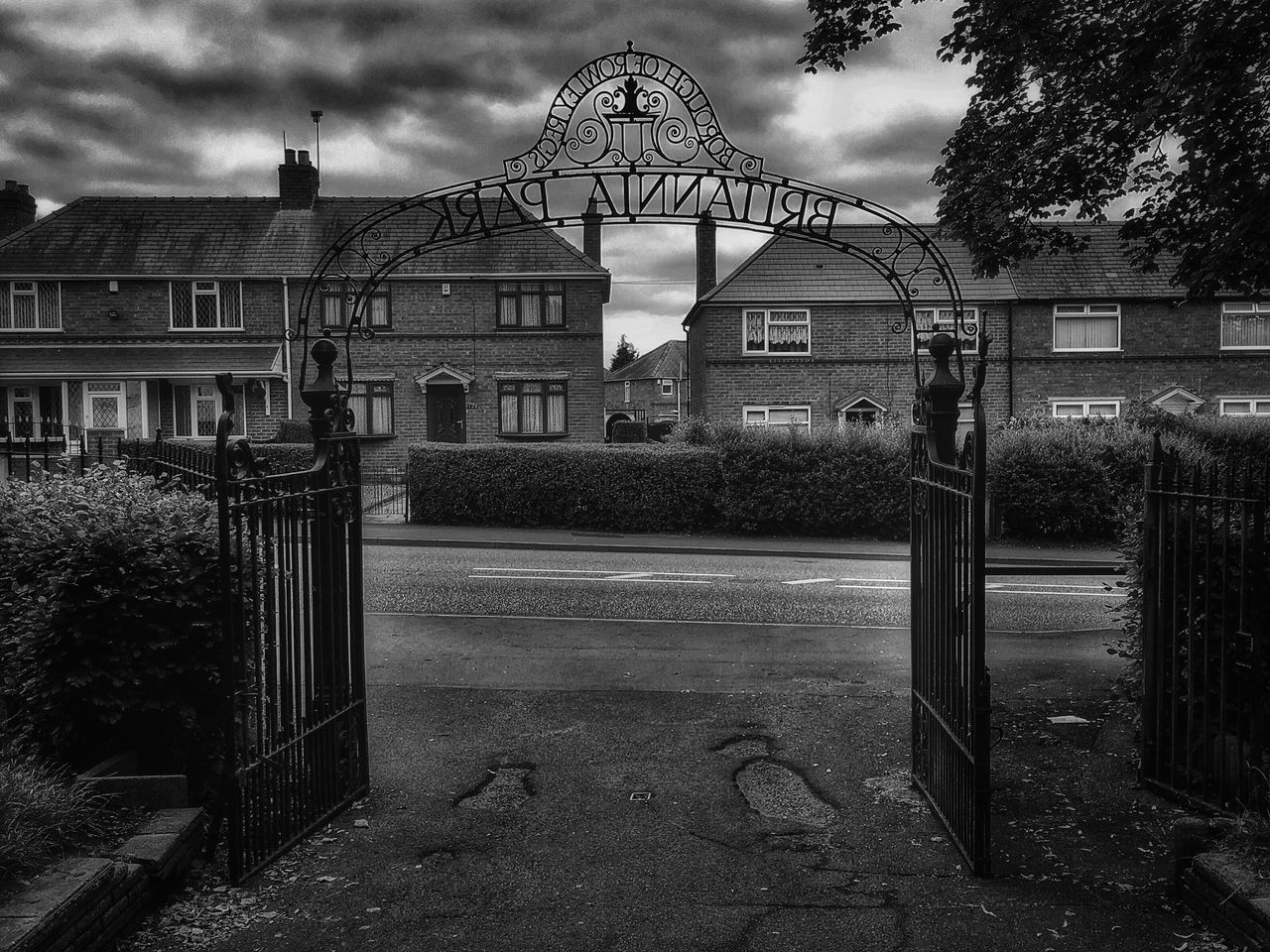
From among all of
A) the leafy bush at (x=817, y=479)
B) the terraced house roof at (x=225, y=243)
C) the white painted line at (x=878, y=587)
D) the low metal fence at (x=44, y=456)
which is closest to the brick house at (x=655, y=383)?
the terraced house roof at (x=225, y=243)

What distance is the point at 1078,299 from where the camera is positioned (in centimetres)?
3247

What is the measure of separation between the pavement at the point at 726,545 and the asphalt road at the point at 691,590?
0.47 metres

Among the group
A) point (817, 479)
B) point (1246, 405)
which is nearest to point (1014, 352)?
point (1246, 405)

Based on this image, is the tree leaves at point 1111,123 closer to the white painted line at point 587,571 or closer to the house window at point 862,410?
the white painted line at point 587,571

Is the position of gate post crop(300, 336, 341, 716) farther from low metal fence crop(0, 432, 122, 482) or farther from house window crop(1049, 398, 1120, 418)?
house window crop(1049, 398, 1120, 418)

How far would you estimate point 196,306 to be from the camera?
32.2 metres

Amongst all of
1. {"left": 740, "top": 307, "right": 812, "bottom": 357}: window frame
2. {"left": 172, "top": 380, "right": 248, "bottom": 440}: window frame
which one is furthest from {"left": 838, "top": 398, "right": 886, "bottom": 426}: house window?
{"left": 172, "top": 380, "right": 248, "bottom": 440}: window frame

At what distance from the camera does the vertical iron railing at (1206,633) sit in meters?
4.91

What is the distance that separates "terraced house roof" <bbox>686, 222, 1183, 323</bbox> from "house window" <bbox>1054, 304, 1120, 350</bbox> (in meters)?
0.45

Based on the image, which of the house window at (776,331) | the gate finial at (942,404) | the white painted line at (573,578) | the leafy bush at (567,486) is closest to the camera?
the gate finial at (942,404)

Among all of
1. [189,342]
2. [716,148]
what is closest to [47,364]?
[189,342]

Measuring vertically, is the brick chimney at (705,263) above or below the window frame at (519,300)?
above

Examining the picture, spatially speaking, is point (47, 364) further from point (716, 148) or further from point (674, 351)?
point (674, 351)

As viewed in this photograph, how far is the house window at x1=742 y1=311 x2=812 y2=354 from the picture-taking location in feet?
107
